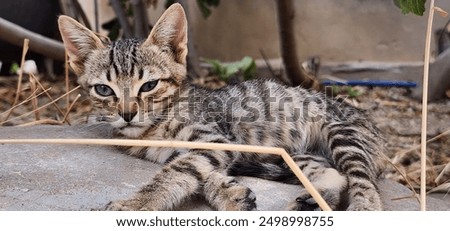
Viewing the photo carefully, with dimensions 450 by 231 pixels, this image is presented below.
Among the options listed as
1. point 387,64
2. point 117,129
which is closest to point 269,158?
point 117,129

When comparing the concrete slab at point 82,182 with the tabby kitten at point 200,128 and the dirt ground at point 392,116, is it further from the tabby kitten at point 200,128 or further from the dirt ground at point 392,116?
the dirt ground at point 392,116

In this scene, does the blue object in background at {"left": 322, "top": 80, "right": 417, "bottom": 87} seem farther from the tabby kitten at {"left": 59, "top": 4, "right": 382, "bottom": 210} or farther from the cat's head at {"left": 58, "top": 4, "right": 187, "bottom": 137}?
the cat's head at {"left": 58, "top": 4, "right": 187, "bottom": 137}

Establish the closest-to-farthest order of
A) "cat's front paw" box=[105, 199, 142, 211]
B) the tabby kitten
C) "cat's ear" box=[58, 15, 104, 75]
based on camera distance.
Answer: "cat's front paw" box=[105, 199, 142, 211] < the tabby kitten < "cat's ear" box=[58, 15, 104, 75]

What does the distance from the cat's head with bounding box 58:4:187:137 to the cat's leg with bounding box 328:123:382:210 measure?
36 centimetres

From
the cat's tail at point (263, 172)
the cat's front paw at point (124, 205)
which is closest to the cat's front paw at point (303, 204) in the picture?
the cat's tail at point (263, 172)

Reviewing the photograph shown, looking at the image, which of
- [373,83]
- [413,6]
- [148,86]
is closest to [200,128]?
[148,86]

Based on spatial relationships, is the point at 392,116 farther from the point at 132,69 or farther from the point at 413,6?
the point at 132,69

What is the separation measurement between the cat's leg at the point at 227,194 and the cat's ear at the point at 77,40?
1.22 ft

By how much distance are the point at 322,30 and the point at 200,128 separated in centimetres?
114

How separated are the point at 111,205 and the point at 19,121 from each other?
830mm

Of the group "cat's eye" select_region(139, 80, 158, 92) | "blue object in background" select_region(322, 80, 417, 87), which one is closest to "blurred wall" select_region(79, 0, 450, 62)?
"blue object in background" select_region(322, 80, 417, 87)

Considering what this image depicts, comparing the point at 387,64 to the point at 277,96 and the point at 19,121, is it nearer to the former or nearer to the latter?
the point at 277,96

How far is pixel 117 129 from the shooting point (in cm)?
126

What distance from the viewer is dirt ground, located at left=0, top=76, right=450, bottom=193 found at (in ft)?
5.36
